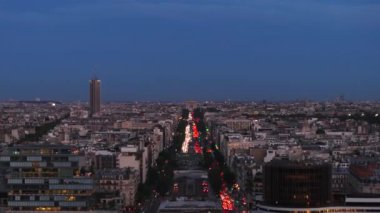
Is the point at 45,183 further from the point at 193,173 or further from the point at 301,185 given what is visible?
the point at 193,173

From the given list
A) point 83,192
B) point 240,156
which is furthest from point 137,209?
point 240,156

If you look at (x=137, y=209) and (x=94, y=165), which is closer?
(x=137, y=209)

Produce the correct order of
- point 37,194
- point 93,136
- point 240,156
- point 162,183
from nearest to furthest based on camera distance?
point 37,194
point 162,183
point 240,156
point 93,136

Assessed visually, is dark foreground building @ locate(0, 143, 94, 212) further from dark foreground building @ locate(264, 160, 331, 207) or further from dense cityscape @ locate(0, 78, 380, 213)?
dark foreground building @ locate(264, 160, 331, 207)

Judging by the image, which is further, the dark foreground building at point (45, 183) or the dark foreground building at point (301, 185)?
the dark foreground building at point (45, 183)

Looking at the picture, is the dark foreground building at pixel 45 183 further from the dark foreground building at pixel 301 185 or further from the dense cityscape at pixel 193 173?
the dark foreground building at pixel 301 185

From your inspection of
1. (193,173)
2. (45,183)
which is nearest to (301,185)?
(45,183)

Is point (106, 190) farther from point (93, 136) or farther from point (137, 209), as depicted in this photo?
point (93, 136)

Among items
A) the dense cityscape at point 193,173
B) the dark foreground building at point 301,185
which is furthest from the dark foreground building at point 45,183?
the dark foreground building at point 301,185

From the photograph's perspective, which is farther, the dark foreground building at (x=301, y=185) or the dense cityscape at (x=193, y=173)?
the dense cityscape at (x=193, y=173)
